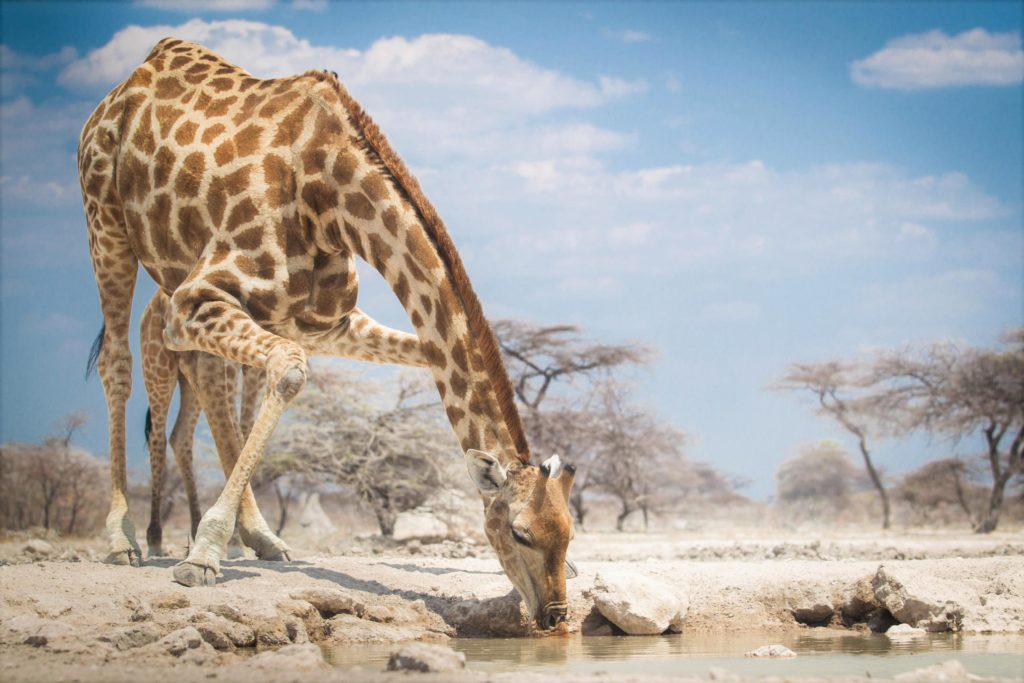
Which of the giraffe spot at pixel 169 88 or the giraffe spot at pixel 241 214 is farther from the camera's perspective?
the giraffe spot at pixel 169 88

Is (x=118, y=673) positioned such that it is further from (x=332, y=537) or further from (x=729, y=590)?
(x=332, y=537)

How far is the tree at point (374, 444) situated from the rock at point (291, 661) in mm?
11046

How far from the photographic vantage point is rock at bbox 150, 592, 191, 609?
538 cm

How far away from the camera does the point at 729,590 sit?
685 cm

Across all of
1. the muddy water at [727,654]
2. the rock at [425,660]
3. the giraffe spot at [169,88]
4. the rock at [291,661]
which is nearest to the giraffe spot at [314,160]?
the giraffe spot at [169,88]

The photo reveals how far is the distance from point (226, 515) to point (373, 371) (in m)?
12.3

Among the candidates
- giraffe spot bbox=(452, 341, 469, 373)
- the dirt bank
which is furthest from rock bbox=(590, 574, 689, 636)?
giraffe spot bbox=(452, 341, 469, 373)

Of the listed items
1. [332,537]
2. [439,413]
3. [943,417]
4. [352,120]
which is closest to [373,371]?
[439,413]

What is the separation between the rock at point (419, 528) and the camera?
1432cm

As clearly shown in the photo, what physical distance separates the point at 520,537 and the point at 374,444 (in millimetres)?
11081

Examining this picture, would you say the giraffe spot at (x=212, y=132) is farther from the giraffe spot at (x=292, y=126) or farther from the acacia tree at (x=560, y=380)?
the acacia tree at (x=560, y=380)

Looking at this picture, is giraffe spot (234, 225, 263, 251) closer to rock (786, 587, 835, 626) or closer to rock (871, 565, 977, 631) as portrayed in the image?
rock (786, 587, 835, 626)

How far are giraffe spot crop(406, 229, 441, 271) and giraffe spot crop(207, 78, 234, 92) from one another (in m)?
2.25

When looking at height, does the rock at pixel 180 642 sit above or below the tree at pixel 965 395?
below
